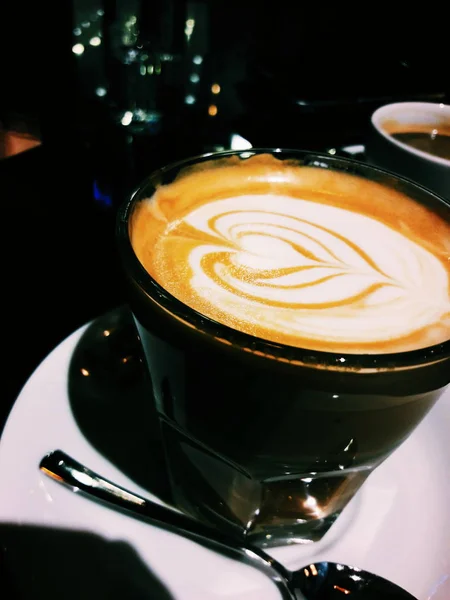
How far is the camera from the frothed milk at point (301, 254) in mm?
397

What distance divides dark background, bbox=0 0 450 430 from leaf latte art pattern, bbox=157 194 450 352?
30cm

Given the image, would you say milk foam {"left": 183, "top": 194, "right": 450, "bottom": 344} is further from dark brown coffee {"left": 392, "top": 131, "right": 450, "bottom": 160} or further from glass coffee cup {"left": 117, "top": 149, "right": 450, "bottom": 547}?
dark brown coffee {"left": 392, "top": 131, "right": 450, "bottom": 160}

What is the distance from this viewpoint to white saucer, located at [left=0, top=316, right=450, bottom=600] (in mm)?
397

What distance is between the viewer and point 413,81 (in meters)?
1.65

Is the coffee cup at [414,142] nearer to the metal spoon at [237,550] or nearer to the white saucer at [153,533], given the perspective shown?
the white saucer at [153,533]

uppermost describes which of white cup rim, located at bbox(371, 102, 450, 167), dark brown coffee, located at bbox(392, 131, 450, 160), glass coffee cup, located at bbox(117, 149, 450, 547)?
white cup rim, located at bbox(371, 102, 450, 167)

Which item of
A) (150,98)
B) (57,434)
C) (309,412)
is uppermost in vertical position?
(150,98)

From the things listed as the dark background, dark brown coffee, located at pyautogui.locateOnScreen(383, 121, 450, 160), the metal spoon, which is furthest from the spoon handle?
dark brown coffee, located at pyautogui.locateOnScreen(383, 121, 450, 160)

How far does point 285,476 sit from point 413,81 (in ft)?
5.14

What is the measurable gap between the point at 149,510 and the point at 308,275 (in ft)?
0.80

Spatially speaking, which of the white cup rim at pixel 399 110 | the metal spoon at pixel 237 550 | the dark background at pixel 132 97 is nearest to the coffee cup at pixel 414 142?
the white cup rim at pixel 399 110

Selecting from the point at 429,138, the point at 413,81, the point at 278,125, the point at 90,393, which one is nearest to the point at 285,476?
the point at 90,393

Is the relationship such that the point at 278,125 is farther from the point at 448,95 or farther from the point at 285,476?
the point at 285,476

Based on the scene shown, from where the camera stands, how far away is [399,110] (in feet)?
3.39
